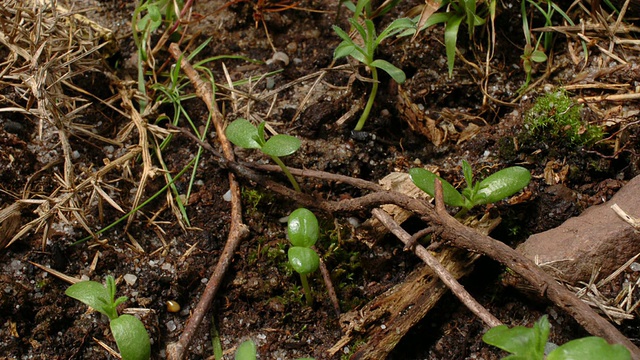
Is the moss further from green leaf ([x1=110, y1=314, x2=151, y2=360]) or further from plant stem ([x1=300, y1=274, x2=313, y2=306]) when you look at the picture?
green leaf ([x1=110, y1=314, x2=151, y2=360])

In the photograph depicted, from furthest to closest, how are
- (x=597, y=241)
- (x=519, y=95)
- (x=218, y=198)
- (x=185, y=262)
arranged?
(x=519, y=95) < (x=218, y=198) < (x=185, y=262) < (x=597, y=241)

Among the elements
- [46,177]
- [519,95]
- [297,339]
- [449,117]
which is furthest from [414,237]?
[46,177]

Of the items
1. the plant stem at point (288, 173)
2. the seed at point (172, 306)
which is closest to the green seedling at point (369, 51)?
the plant stem at point (288, 173)

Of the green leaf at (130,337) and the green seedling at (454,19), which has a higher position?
the green seedling at (454,19)

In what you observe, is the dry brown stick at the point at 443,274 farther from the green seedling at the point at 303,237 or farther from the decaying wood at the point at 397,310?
the green seedling at the point at 303,237

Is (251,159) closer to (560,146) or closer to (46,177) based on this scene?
(46,177)

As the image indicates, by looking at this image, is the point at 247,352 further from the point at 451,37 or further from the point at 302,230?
the point at 451,37
